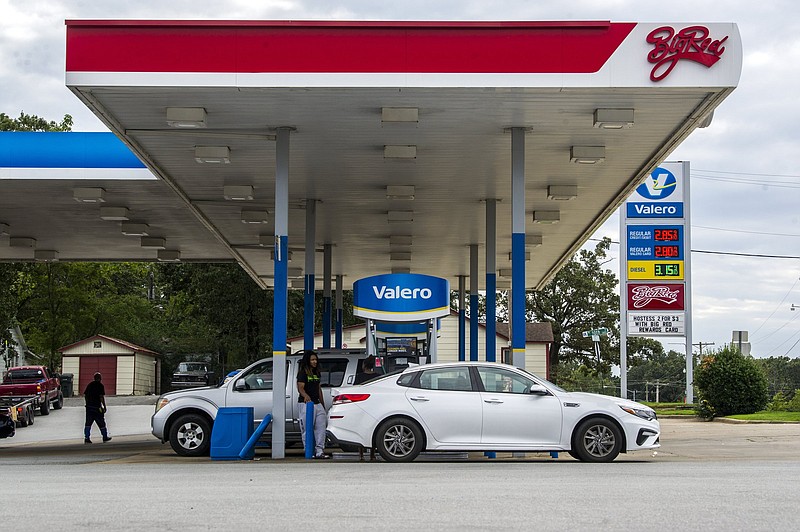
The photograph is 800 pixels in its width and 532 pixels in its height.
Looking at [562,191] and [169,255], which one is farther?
[169,255]

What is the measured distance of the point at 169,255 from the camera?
3212 centimetres

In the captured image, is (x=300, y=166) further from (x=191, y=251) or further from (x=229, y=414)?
(x=191, y=251)

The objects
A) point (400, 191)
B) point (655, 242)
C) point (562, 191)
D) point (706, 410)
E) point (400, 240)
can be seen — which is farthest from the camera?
point (655, 242)

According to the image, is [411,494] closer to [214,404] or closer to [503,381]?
[503,381]

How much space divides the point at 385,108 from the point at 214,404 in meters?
6.13

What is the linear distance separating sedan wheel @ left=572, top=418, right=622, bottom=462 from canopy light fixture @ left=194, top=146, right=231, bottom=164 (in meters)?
7.62

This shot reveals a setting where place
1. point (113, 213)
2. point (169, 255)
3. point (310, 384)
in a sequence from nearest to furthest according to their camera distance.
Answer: point (310, 384), point (113, 213), point (169, 255)

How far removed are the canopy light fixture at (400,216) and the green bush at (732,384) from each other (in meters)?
11.8

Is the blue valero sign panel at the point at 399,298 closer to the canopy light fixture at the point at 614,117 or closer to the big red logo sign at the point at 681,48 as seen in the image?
the canopy light fixture at the point at 614,117

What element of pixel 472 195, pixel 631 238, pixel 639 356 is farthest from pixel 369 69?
pixel 639 356

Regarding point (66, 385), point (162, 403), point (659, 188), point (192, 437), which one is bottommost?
point (66, 385)

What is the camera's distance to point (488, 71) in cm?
1477

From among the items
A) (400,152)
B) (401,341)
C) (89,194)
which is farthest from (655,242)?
(89,194)

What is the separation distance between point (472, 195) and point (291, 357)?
6303 millimetres
